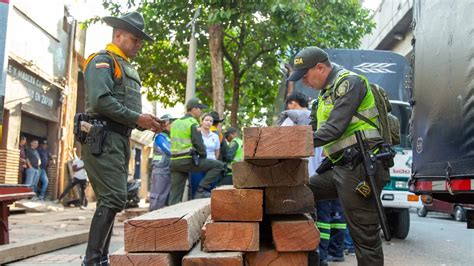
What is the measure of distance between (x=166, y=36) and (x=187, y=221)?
38.7ft

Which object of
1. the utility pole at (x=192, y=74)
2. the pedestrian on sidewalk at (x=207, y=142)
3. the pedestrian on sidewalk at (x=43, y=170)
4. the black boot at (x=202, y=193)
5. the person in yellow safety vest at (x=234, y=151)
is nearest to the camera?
the black boot at (x=202, y=193)

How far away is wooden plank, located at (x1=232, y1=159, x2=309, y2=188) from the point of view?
3514 mm

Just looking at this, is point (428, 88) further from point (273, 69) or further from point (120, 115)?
point (273, 69)

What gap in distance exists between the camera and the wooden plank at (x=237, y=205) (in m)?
3.40

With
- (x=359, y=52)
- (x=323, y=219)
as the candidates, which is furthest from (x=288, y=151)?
(x=359, y=52)

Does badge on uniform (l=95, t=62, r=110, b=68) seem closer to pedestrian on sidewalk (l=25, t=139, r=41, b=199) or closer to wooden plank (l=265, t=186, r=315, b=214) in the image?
wooden plank (l=265, t=186, r=315, b=214)

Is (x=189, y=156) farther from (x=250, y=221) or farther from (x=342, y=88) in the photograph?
(x=250, y=221)

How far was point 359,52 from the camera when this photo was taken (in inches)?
384

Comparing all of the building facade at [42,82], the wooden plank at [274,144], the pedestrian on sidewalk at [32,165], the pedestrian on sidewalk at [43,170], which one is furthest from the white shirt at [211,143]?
the pedestrian on sidewalk at [43,170]

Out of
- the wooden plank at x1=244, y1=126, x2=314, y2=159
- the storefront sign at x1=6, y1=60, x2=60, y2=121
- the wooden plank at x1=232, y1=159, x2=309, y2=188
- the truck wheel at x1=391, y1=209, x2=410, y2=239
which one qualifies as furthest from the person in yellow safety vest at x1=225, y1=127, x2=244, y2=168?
the wooden plank at x1=244, y1=126, x2=314, y2=159

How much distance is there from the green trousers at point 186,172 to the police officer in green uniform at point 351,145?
13.4ft

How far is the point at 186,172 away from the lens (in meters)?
8.12

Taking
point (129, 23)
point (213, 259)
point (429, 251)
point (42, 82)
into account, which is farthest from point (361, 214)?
point (42, 82)

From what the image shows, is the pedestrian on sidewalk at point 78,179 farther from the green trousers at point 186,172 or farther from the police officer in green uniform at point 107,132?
the police officer in green uniform at point 107,132
